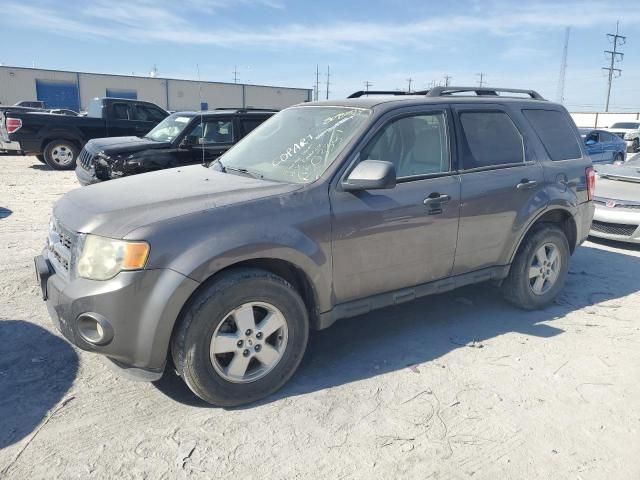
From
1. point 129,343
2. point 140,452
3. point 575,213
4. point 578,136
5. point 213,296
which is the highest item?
point 578,136

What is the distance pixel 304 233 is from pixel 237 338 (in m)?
0.75

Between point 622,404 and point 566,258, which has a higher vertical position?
point 566,258

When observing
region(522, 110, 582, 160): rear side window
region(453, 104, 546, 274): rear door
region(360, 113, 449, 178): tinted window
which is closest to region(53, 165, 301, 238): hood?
region(360, 113, 449, 178): tinted window

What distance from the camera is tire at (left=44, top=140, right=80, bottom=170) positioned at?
13605 millimetres

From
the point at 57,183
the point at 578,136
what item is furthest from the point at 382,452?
the point at 57,183

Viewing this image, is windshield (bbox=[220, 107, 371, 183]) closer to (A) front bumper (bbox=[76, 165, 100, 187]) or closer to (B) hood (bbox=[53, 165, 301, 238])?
(B) hood (bbox=[53, 165, 301, 238])

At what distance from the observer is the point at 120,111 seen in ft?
46.0

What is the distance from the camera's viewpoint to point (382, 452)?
2.77 m

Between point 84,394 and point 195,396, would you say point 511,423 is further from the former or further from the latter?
point 84,394

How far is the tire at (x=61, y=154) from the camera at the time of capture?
1361cm

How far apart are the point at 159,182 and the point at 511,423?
2.77 m

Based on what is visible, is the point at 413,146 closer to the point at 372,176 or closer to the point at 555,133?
the point at 372,176

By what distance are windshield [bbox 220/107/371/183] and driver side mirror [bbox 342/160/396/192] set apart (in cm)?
23

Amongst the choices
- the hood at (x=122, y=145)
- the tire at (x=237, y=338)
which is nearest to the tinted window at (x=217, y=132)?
the hood at (x=122, y=145)
